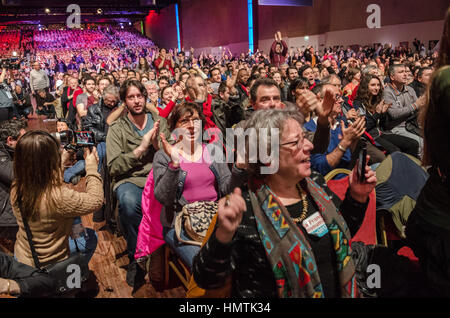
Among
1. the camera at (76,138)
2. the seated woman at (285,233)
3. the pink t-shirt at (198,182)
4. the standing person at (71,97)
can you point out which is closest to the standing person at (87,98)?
the standing person at (71,97)

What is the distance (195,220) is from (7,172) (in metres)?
1.38

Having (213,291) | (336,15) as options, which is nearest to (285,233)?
(213,291)

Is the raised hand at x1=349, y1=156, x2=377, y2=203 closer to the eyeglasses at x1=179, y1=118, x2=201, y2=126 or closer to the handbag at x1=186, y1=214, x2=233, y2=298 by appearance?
the handbag at x1=186, y1=214, x2=233, y2=298

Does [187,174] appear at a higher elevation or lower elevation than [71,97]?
lower

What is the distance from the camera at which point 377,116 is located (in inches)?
159

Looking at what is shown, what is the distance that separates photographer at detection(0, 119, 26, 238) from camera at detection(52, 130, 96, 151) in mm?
505

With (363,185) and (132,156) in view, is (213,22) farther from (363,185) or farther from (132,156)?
(363,185)

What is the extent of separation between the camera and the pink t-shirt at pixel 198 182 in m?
2.42

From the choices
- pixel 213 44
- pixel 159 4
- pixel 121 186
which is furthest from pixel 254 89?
pixel 159 4

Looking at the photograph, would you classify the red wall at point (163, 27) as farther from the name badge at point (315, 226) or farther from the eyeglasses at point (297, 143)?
the name badge at point (315, 226)

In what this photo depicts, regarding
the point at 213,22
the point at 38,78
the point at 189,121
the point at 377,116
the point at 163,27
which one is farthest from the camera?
the point at 163,27

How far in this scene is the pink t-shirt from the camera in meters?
2.42

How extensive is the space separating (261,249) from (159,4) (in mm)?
29527
